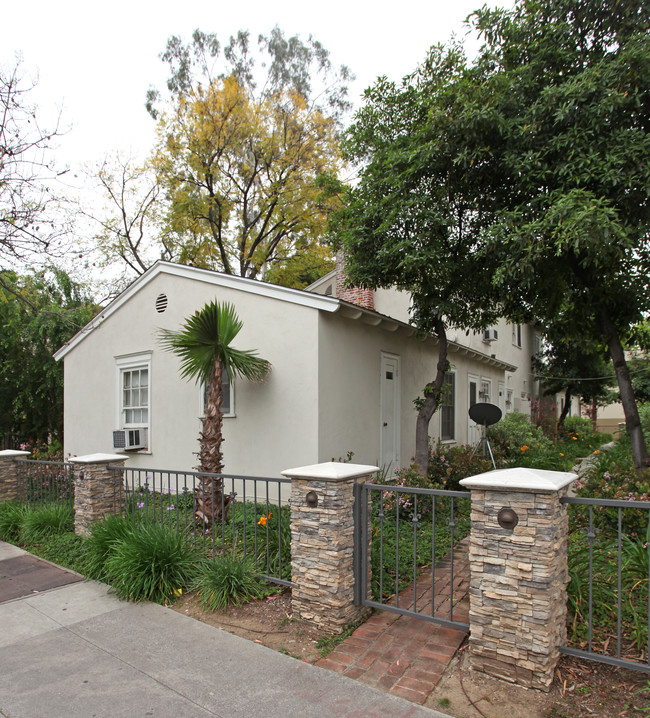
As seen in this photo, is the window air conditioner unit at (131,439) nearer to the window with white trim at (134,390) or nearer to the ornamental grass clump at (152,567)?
the window with white trim at (134,390)

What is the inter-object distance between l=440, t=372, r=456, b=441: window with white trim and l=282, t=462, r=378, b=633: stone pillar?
7.95 m

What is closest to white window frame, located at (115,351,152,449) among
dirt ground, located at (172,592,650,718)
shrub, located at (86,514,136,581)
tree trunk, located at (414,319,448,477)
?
shrub, located at (86,514,136,581)

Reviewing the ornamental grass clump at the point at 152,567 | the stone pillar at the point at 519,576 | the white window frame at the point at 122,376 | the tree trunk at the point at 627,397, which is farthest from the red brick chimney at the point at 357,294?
the stone pillar at the point at 519,576

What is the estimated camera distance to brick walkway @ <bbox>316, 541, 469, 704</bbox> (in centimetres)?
302

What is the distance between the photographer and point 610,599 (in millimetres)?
3602

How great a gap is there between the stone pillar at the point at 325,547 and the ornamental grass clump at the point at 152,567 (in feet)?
4.26

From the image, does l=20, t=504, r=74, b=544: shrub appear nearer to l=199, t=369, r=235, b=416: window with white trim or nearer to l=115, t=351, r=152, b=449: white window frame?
l=199, t=369, r=235, b=416: window with white trim

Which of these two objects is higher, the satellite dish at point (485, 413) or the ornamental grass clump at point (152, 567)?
the satellite dish at point (485, 413)

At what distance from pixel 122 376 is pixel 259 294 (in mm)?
3964

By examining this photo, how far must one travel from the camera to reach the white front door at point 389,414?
883cm

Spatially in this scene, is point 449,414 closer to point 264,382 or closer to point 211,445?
point 264,382

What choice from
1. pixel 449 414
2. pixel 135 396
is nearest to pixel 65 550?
pixel 135 396

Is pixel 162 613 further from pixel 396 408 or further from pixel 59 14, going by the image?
pixel 59 14

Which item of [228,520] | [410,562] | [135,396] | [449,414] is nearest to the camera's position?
[410,562]
